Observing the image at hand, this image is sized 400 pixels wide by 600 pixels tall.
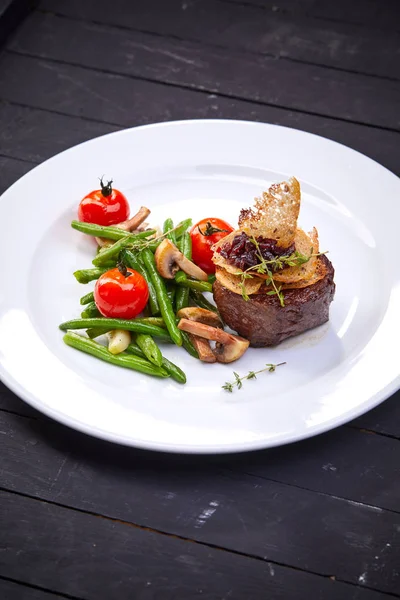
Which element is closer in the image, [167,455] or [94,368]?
[167,455]

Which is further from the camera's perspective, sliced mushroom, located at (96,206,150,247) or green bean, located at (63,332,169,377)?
sliced mushroom, located at (96,206,150,247)

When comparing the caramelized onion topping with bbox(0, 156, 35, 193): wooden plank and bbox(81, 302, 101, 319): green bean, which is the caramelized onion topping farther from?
bbox(0, 156, 35, 193): wooden plank

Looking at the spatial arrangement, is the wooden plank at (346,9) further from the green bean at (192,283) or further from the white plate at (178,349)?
the green bean at (192,283)

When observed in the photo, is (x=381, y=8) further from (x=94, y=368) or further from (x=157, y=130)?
(x=94, y=368)

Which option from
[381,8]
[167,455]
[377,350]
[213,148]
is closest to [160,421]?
[167,455]

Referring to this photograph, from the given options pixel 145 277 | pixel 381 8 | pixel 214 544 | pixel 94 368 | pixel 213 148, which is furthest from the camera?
pixel 381 8

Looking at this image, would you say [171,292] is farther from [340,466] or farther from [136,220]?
[340,466]

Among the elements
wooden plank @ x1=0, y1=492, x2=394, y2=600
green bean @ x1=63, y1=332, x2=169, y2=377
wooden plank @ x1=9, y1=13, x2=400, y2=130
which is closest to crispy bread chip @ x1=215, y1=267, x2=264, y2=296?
green bean @ x1=63, y1=332, x2=169, y2=377
